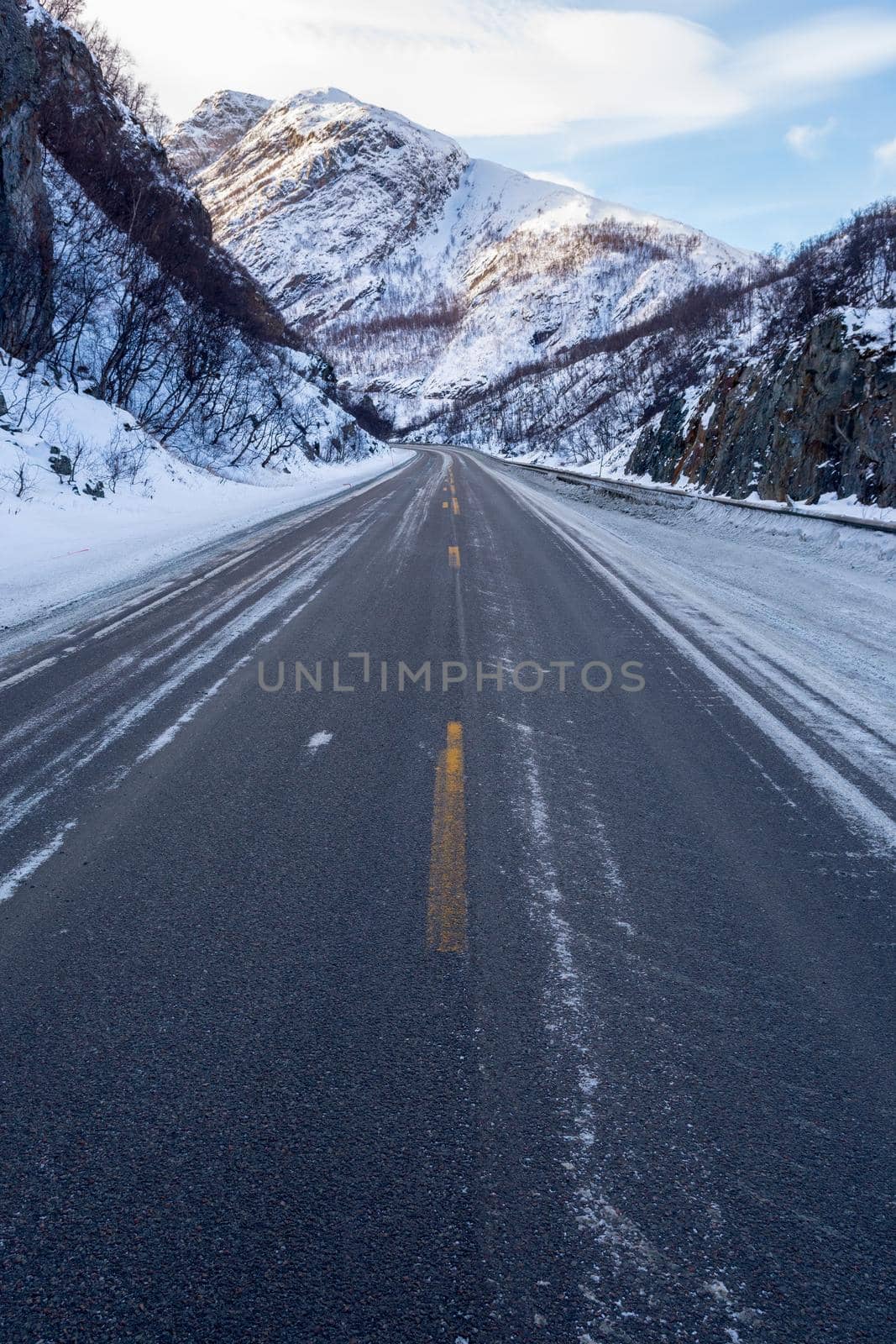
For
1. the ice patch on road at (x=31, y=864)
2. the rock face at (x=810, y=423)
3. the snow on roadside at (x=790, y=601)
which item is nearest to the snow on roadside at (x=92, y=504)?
the ice patch on road at (x=31, y=864)

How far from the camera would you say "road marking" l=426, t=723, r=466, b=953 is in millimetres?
3080

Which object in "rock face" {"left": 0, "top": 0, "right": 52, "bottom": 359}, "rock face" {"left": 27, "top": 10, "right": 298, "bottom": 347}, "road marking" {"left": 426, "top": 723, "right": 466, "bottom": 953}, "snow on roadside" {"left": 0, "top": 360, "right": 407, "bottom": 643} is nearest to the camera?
"road marking" {"left": 426, "top": 723, "right": 466, "bottom": 953}

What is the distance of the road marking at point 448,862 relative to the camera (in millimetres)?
3080

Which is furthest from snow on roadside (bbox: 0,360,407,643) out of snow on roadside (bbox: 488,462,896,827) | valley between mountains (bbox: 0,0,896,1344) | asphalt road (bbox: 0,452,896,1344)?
snow on roadside (bbox: 488,462,896,827)

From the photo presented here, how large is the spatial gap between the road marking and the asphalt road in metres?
0.02

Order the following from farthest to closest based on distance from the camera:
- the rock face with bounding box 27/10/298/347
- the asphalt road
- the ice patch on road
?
the rock face with bounding box 27/10/298/347 → the ice patch on road → the asphalt road

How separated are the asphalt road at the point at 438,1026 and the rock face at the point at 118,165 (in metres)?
26.3

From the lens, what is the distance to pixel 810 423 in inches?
700

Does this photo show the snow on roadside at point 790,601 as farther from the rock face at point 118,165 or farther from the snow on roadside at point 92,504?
the rock face at point 118,165

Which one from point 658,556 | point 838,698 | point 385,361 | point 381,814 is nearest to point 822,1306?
point 381,814

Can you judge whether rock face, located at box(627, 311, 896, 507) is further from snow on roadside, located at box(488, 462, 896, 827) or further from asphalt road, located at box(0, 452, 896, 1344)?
asphalt road, located at box(0, 452, 896, 1344)

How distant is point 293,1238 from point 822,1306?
50.8 inches

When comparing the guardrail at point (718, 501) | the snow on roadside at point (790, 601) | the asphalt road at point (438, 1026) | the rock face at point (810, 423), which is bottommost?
the asphalt road at point (438, 1026)

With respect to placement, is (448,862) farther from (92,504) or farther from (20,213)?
(20,213)
